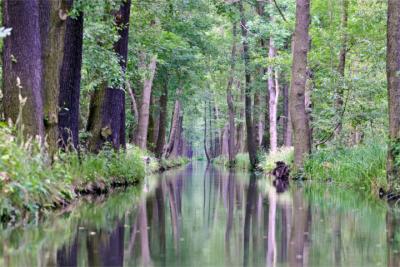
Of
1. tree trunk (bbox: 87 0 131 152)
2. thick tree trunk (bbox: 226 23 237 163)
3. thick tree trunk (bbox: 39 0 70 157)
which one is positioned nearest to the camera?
thick tree trunk (bbox: 39 0 70 157)

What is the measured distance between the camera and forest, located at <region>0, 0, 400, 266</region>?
30.9 ft

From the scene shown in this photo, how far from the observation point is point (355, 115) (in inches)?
832

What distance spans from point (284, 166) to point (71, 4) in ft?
41.3

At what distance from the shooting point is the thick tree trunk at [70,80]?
1280 centimetres

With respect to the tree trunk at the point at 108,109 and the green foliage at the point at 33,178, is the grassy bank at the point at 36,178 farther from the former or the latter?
the tree trunk at the point at 108,109

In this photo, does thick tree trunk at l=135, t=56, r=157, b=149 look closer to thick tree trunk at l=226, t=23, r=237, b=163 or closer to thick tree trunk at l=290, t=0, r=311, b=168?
thick tree trunk at l=290, t=0, r=311, b=168

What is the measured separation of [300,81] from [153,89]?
41.2 ft

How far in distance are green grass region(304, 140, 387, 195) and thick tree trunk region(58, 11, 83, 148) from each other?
637cm

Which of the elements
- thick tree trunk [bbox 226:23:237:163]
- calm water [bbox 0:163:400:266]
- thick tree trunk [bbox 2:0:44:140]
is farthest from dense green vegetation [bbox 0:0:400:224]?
calm water [bbox 0:163:400:266]

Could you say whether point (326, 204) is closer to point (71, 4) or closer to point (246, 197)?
point (246, 197)

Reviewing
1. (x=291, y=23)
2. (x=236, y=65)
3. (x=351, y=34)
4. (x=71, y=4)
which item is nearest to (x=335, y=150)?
(x=351, y=34)

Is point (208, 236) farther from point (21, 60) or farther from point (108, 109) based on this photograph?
point (108, 109)

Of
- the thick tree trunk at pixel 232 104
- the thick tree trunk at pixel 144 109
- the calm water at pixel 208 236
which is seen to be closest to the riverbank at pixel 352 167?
the calm water at pixel 208 236

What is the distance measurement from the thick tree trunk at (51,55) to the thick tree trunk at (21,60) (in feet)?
3.56
